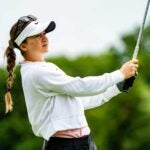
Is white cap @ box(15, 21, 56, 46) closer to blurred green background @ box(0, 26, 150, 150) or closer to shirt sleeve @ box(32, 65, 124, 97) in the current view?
shirt sleeve @ box(32, 65, 124, 97)

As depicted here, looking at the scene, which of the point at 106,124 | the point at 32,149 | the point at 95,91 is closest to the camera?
the point at 95,91

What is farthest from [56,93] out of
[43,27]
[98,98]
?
[98,98]

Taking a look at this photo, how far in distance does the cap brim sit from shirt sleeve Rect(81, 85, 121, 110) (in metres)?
0.73

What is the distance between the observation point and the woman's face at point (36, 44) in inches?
346

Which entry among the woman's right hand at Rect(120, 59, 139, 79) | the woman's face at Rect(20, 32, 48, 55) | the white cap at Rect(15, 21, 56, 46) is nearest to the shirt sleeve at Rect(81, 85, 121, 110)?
the woman's right hand at Rect(120, 59, 139, 79)

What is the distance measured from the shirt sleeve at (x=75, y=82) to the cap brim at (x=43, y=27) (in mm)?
339

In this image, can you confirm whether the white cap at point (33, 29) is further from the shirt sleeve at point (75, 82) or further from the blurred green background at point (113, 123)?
the blurred green background at point (113, 123)

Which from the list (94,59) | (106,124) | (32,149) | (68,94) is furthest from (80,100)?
(94,59)

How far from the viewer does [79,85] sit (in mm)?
8547

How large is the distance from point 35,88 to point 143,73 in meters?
62.1

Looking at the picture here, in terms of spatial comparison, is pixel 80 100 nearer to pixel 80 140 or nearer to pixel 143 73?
pixel 80 140

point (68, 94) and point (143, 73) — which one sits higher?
point (68, 94)

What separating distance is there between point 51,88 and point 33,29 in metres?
0.55

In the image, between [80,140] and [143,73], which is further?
[143,73]
